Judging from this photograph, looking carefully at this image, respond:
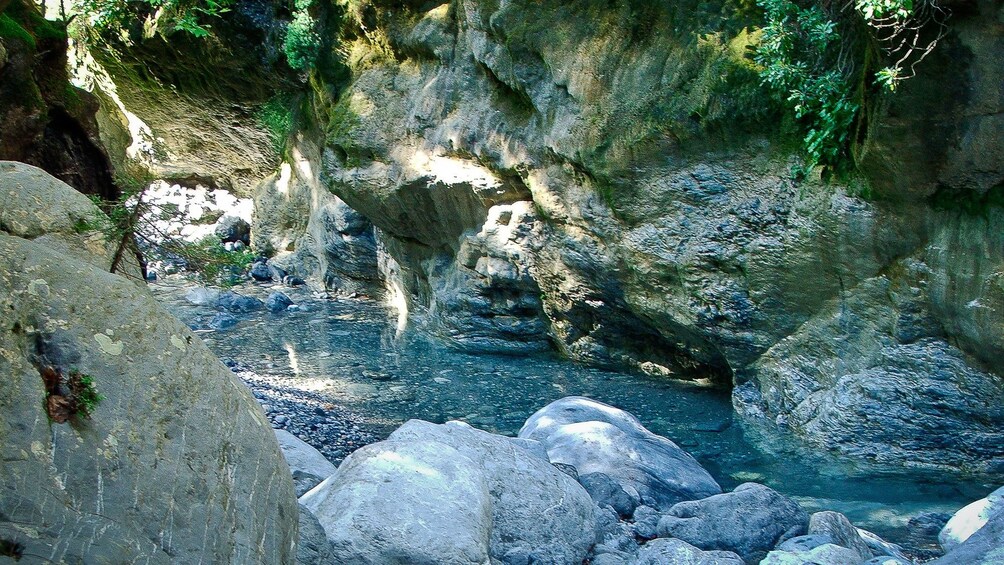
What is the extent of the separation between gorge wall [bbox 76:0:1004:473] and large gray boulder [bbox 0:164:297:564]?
5.94 meters

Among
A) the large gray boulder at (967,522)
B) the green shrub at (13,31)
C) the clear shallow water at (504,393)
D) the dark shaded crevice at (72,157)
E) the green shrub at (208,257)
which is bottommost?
the clear shallow water at (504,393)

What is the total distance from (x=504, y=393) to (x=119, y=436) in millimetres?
7738

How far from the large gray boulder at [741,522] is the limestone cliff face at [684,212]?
2656mm

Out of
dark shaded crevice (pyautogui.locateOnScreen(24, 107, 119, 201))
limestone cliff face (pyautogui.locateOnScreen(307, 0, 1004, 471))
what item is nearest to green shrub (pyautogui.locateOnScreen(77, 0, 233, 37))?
limestone cliff face (pyautogui.locateOnScreen(307, 0, 1004, 471))

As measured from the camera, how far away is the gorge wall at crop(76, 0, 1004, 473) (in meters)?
7.20

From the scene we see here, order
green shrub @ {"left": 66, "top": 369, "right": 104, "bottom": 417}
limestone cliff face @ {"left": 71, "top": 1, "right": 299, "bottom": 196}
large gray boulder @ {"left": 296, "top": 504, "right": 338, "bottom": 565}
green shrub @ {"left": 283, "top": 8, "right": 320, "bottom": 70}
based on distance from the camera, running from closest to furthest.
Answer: green shrub @ {"left": 66, "top": 369, "right": 104, "bottom": 417} → large gray boulder @ {"left": 296, "top": 504, "right": 338, "bottom": 565} → green shrub @ {"left": 283, "top": 8, "right": 320, "bottom": 70} → limestone cliff face @ {"left": 71, "top": 1, "right": 299, "bottom": 196}

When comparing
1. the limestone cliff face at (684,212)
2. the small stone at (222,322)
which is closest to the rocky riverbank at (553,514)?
the limestone cliff face at (684,212)

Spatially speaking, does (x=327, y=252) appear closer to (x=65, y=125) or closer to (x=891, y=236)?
(x=65, y=125)

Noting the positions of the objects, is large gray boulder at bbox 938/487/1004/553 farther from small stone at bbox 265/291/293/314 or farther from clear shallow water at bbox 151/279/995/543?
small stone at bbox 265/291/293/314

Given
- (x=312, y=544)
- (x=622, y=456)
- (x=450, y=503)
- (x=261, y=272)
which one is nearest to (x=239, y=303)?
(x=261, y=272)

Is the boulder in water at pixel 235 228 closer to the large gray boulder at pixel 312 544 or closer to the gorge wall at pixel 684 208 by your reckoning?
the gorge wall at pixel 684 208

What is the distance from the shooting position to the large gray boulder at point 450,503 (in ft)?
13.2

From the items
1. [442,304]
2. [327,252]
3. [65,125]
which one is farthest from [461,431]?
[327,252]

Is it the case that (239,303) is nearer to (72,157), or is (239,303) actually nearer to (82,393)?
(72,157)
